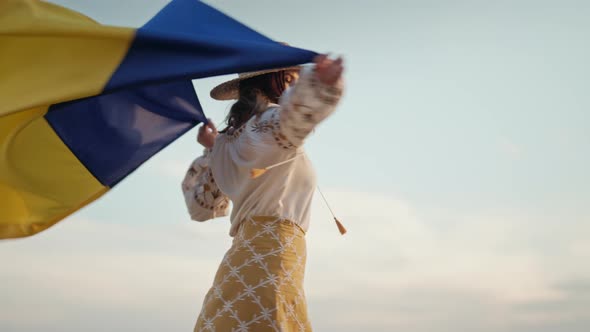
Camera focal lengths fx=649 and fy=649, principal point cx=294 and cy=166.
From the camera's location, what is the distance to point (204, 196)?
9.67ft

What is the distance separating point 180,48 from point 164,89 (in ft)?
1.75

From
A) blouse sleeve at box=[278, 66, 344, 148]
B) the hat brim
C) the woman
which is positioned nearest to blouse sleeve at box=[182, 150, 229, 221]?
the woman

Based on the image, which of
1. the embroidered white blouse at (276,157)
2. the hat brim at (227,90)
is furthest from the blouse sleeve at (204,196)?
the hat brim at (227,90)

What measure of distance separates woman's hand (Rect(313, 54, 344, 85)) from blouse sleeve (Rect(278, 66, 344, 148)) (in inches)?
0.6

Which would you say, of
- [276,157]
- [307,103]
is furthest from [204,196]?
[307,103]

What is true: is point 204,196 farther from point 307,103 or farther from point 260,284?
point 307,103

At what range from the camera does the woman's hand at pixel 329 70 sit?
218cm

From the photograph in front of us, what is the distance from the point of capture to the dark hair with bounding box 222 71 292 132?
8.95ft

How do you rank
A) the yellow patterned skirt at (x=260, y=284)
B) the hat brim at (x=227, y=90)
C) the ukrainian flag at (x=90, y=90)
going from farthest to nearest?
the hat brim at (x=227, y=90), the ukrainian flag at (x=90, y=90), the yellow patterned skirt at (x=260, y=284)

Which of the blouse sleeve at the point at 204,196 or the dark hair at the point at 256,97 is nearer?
the dark hair at the point at 256,97

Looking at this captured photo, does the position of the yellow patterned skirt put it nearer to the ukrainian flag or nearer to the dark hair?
the dark hair

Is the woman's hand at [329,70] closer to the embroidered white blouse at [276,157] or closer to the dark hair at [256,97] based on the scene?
the embroidered white blouse at [276,157]

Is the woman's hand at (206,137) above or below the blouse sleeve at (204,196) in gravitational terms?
above

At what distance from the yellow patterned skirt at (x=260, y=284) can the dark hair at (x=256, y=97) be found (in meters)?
0.46
